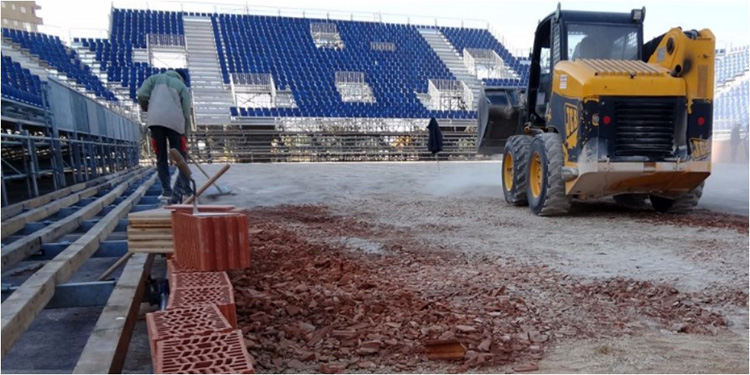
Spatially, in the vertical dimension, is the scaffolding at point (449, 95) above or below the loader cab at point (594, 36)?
above

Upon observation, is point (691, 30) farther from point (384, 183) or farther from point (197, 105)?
point (197, 105)

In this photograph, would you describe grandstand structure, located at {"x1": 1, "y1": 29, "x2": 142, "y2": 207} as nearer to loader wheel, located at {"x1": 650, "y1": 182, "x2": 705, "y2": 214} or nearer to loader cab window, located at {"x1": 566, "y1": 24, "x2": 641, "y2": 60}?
loader cab window, located at {"x1": 566, "y1": 24, "x2": 641, "y2": 60}

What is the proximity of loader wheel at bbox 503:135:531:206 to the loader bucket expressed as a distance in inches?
26.3

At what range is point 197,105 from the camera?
24359 mm

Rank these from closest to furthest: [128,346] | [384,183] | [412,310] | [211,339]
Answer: [211,339], [128,346], [412,310], [384,183]

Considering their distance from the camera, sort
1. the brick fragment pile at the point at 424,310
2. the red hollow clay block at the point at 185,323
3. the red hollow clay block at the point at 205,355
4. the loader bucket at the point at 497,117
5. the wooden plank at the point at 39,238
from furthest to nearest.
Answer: the loader bucket at the point at 497,117
the wooden plank at the point at 39,238
the brick fragment pile at the point at 424,310
the red hollow clay block at the point at 185,323
the red hollow clay block at the point at 205,355

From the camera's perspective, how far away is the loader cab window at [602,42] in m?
6.46

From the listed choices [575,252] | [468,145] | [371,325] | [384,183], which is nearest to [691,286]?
[575,252]

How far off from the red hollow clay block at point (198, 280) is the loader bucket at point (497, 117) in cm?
645

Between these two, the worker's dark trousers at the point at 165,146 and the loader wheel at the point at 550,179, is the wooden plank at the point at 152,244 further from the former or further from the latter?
the loader wheel at the point at 550,179

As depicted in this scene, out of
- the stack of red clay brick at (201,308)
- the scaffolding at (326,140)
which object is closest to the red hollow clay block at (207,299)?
the stack of red clay brick at (201,308)

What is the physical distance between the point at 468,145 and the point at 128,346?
24.9 meters

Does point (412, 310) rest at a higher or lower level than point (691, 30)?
lower

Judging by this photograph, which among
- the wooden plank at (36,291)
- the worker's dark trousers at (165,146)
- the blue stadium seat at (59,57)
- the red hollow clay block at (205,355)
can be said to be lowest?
the wooden plank at (36,291)
